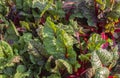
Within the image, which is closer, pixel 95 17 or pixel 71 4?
pixel 95 17

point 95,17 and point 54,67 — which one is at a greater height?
point 95,17

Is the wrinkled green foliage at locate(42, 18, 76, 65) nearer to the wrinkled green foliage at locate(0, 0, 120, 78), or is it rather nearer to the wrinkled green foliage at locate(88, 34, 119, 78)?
the wrinkled green foliage at locate(0, 0, 120, 78)

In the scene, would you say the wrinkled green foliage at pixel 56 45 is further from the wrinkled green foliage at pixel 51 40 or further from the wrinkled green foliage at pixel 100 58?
the wrinkled green foliage at pixel 100 58

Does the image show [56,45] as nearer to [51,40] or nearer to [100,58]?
[51,40]

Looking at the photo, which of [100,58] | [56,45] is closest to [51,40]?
[56,45]

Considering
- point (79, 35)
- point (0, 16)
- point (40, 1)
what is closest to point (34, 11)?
point (40, 1)

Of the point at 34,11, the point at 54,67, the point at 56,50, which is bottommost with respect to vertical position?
the point at 54,67

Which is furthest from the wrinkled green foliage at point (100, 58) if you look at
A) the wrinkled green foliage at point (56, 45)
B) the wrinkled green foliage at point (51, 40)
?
the wrinkled green foliage at point (56, 45)

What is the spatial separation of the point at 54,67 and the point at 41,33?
0.86 ft

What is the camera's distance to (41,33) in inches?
77.8

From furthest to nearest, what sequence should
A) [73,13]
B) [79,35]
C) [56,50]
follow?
[73,13] → [79,35] → [56,50]

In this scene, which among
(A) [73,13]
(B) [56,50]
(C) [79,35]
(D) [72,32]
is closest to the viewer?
(B) [56,50]

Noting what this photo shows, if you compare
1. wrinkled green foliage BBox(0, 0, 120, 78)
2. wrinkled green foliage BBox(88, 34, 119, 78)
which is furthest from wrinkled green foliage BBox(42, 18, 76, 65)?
wrinkled green foliage BBox(88, 34, 119, 78)

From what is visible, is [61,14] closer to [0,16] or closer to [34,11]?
[34,11]
